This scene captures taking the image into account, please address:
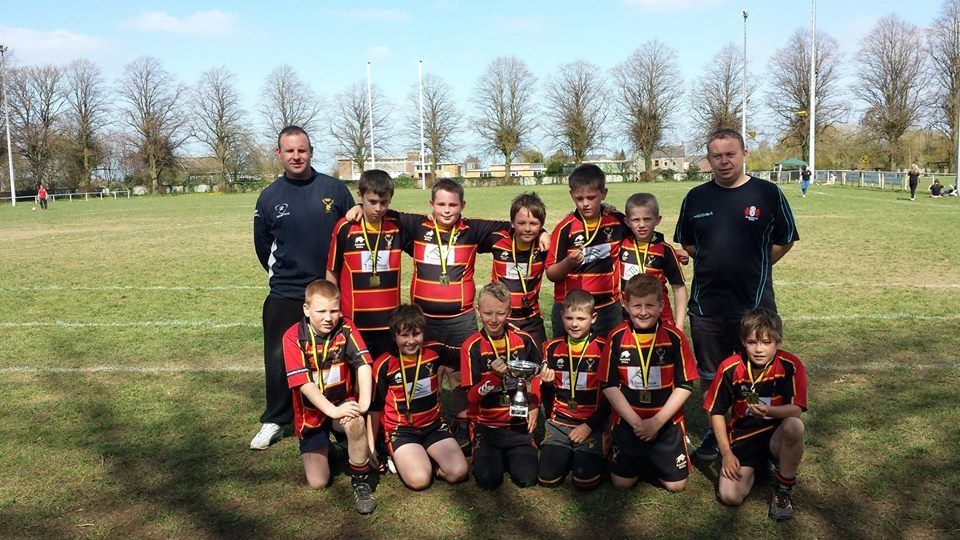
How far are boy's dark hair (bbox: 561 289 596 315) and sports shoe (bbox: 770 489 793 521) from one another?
1.50 meters

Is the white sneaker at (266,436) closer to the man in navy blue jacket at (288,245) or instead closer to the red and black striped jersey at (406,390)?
the man in navy blue jacket at (288,245)

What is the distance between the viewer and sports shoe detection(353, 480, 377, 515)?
393 centimetres

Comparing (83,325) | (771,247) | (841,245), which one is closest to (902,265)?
(841,245)

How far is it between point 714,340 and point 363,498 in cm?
253

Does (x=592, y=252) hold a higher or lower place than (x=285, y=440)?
higher

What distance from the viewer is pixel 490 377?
455 cm

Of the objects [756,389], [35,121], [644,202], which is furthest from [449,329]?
[35,121]

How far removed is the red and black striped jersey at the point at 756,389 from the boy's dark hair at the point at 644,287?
0.60 m

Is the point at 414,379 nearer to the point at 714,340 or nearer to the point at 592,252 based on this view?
the point at 592,252

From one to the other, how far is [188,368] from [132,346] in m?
1.34

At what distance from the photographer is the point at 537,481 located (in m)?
4.30

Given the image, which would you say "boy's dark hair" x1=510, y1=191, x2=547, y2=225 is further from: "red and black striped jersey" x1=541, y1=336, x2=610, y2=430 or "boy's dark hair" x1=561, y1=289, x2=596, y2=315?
"red and black striped jersey" x1=541, y1=336, x2=610, y2=430

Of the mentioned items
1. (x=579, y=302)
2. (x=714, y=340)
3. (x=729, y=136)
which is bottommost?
(x=714, y=340)

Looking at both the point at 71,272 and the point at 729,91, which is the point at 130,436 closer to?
the point at 71,272
